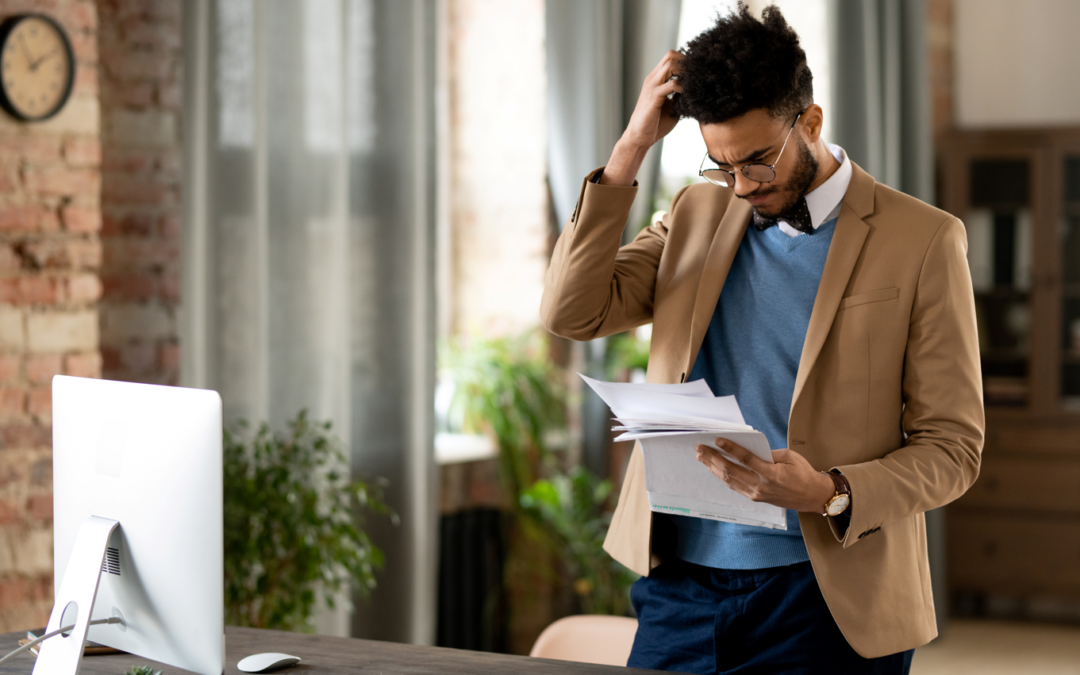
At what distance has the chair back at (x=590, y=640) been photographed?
179cm

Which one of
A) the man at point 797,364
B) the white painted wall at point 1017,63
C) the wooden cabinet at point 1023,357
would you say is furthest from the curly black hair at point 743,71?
the white painted wall at point 1017,63

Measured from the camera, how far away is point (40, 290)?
8.10 ft

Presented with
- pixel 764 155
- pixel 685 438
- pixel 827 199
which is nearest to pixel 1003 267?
pixel 827 199

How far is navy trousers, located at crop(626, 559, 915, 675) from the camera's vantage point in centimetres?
151

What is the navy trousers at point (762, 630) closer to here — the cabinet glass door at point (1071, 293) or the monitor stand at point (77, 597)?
the monitor stand at point (77, 597)

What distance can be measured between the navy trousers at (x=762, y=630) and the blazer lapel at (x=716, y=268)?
0.34 metres

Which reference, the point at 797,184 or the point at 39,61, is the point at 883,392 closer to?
the point at 797,184

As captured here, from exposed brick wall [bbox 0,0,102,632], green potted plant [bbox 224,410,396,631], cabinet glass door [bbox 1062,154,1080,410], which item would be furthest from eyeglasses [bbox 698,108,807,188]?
cabinet glass door [bbox 1062,154,1080,410]

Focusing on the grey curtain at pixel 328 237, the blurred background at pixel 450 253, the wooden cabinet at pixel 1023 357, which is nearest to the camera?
the blurred background at pixel 450 253

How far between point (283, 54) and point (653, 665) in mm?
1955

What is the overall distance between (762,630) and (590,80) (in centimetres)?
230

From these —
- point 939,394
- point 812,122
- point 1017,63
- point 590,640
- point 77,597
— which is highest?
point 1017,63

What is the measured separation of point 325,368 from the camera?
2.90 metres

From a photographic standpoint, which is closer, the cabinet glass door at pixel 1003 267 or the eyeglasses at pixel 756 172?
the eyeglasses at pixel 756 172
